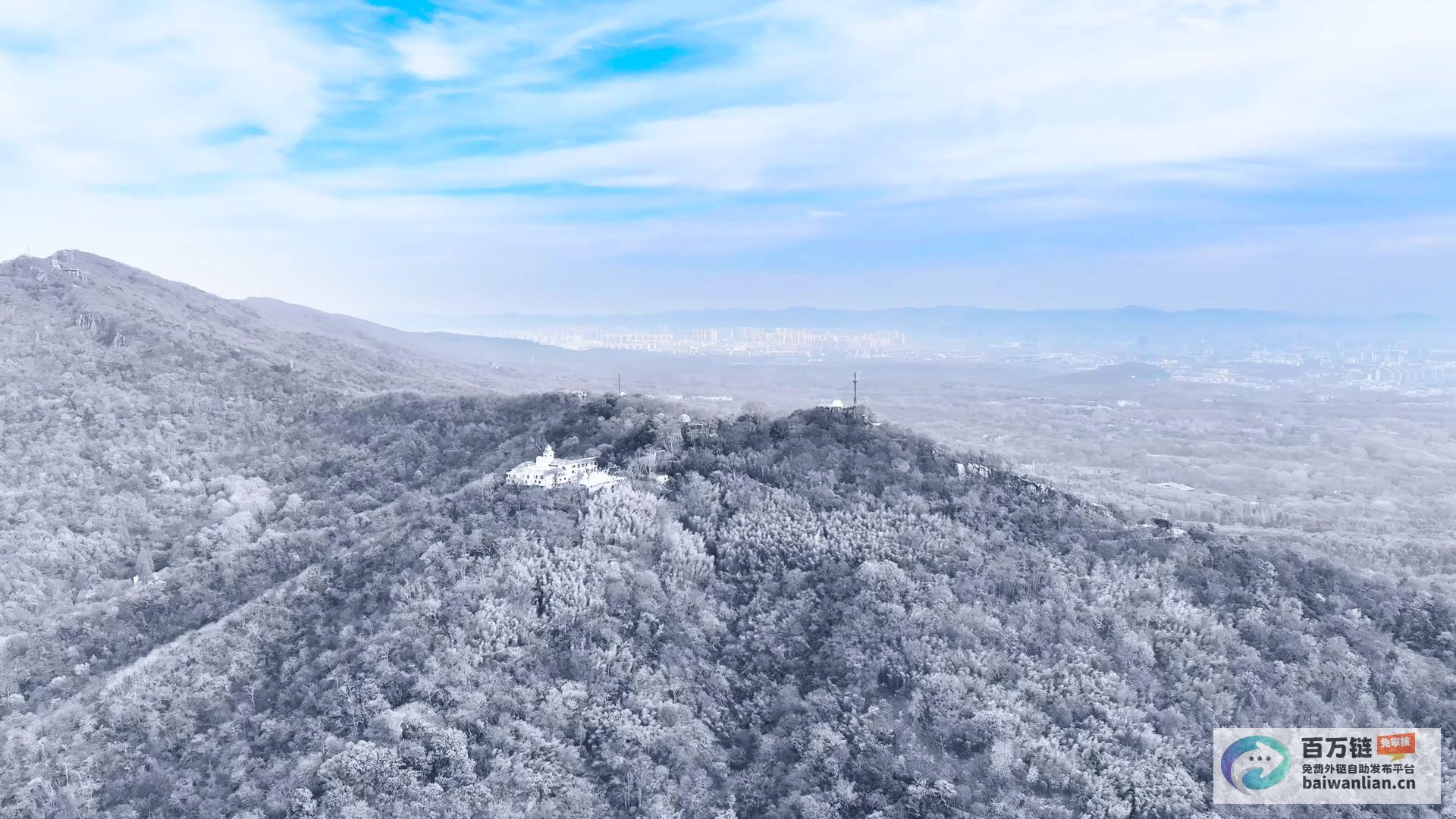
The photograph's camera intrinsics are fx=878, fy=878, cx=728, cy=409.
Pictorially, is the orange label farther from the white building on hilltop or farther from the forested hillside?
the white building on hilltop

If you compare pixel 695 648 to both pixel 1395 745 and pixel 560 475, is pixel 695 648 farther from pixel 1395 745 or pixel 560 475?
pixel 1395 745

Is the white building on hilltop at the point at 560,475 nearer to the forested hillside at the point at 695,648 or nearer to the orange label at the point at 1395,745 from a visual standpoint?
the forested hillside at the point at 695,648

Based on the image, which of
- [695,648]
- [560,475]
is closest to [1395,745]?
[695,648]

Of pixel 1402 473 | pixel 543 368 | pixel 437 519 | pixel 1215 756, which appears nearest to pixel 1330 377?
pixel 1402 473

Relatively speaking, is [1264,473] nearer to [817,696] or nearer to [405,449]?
[817,696]

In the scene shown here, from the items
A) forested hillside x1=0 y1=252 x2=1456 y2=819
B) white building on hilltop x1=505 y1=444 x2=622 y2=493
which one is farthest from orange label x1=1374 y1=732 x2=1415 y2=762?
white building on hilltop x1=505 y1=444 x2=622 y2=493

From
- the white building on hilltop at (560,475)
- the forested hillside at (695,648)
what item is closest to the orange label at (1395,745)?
the forested hillside at (695,648)
